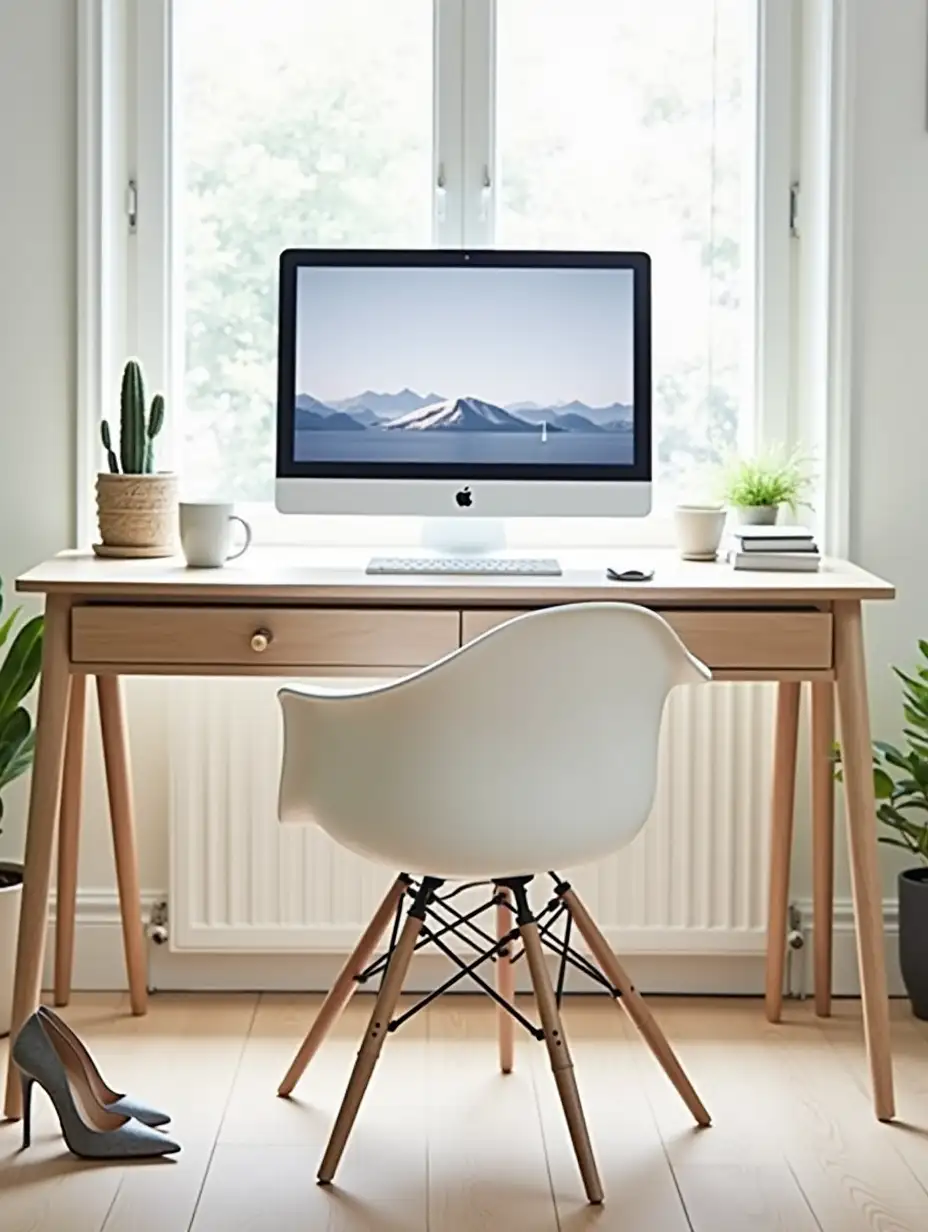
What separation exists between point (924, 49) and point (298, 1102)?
2.10m

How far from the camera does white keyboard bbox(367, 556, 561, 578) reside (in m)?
3.04

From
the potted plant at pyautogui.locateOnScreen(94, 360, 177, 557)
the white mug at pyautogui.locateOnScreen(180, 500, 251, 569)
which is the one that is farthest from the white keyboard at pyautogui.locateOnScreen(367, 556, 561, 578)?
the potted plant at pyautogui.locateOnScreen(94, 360, 177, 557)

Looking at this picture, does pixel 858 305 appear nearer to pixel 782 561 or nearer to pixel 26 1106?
pixel 782 561

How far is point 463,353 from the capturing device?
329 cm

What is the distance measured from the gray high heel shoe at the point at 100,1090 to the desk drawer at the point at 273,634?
0.55 meters

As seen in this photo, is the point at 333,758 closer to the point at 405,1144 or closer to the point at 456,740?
the point at 456,740

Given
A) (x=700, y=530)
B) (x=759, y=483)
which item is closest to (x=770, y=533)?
(x=700, y=530)

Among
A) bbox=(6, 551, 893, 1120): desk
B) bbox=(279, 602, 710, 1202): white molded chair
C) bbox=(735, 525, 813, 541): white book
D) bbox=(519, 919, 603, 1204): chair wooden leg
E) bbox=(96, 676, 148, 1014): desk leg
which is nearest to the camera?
bbox=(279, 602, 710, 1202): white molded chair

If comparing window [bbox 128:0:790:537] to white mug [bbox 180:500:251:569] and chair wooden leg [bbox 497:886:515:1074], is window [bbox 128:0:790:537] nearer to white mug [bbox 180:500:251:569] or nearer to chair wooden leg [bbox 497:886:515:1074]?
white mug [bbox 180:500:251:569]

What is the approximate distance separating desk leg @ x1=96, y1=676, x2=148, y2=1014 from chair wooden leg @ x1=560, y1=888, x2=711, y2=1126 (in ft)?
3.06

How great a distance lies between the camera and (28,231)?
137 inches

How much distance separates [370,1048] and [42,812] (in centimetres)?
66

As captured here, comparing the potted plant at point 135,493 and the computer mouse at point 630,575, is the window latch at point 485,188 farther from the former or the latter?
the computer mouse at point 630,575

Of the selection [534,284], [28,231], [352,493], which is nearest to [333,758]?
[352,493]
